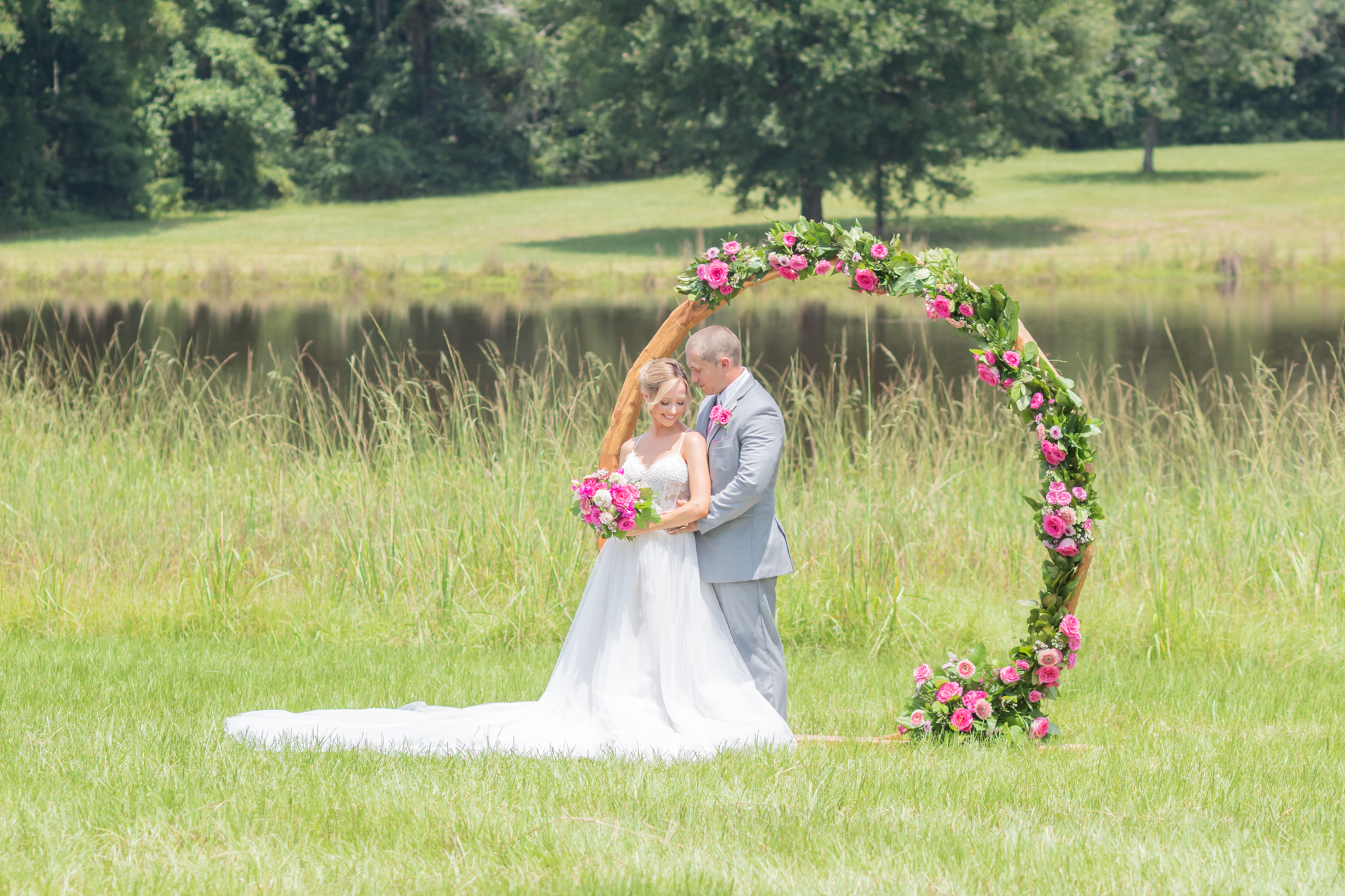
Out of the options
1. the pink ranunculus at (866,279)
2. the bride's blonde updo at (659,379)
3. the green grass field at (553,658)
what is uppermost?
the pink ranunculus at (866,279)

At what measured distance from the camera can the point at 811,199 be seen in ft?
125

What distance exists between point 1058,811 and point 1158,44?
181 ft

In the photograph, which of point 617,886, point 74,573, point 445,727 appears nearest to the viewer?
point 617,886

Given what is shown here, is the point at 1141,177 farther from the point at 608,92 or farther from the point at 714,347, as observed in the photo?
the point at 714,347

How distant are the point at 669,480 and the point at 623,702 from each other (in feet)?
3.00

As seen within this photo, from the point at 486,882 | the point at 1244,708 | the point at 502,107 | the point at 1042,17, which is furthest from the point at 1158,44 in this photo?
the point at 486,882

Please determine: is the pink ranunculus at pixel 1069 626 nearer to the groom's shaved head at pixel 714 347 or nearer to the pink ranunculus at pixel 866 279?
the pink ranunculus at pixel 866 279

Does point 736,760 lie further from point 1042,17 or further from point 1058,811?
point 1042,17

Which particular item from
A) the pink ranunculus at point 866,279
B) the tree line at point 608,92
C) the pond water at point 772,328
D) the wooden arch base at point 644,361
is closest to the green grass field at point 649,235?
the pond water at point 772,328

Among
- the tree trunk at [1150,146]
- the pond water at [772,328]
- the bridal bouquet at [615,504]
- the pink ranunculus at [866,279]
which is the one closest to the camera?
the bridal bouquet at [615,504]

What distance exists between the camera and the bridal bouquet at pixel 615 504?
214 inches

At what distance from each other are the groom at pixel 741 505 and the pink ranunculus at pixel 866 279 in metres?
0.66

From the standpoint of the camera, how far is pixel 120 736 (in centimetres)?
527

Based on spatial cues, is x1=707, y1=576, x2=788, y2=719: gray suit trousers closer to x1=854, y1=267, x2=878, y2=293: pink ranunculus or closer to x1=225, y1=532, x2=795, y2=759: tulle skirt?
x1=225, y1=532, x2=795, y2=759: tulle skirt
